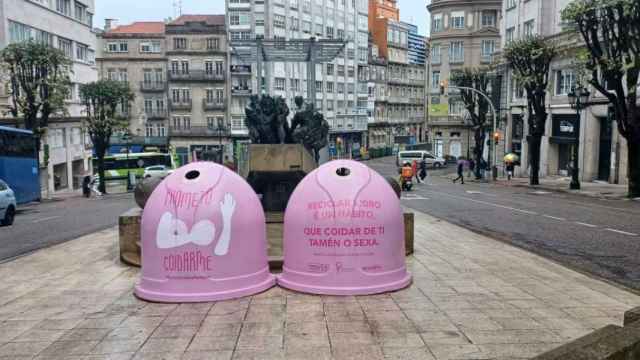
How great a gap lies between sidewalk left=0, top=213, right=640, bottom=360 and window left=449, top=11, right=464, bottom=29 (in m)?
65.6

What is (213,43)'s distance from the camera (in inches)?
2721

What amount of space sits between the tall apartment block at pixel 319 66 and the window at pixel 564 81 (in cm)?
2832

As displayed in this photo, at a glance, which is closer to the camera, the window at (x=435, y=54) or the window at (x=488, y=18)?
the window at (x=488, y=18)

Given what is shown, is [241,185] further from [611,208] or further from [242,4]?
[242,4]

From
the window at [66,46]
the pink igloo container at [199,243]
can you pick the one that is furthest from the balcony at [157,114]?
the pink igloo container at [199,243]

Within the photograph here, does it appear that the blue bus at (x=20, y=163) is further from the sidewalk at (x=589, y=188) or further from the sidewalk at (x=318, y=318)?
the sidewalk at (x=589, y=188)

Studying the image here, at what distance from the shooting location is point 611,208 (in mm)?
23062

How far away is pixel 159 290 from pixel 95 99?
Answer: 38101 millimetres

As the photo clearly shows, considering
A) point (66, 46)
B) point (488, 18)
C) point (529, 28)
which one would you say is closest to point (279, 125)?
point (529, 28)

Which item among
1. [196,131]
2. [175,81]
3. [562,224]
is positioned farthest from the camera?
[175,81]

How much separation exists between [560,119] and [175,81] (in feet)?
143

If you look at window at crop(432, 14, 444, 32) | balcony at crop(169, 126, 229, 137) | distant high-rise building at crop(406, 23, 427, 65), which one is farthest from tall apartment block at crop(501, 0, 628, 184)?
distant high-rise building at crop(406, 23, 427, 65)

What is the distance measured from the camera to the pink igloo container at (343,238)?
837 centimetres

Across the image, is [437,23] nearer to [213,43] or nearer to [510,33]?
[510,33]
